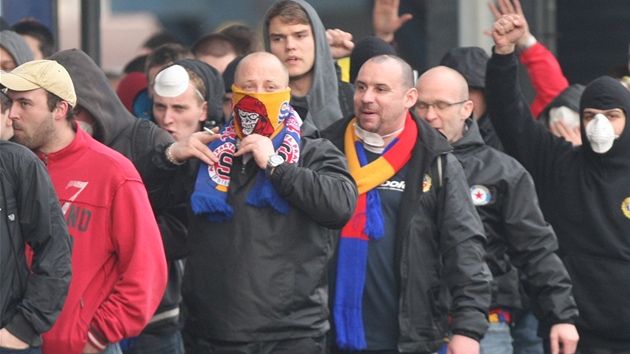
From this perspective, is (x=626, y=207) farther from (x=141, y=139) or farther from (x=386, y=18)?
(x=141, y=139)

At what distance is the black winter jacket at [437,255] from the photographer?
6031mm

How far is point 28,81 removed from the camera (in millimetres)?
5477

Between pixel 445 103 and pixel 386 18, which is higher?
pixel 386 18

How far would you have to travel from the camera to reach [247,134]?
5863 mm

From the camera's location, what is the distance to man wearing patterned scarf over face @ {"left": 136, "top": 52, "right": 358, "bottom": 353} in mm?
5684

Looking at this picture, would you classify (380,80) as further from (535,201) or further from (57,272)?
(57,272)

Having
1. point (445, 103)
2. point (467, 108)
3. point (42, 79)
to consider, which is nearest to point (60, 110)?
point (42, 79)

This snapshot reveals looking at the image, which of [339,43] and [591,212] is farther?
[339,43]

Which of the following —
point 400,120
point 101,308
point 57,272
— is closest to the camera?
point 57,272

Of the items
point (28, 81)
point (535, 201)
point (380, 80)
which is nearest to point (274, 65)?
point (380, 80)

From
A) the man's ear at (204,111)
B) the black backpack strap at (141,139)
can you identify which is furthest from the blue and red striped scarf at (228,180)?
the man's ear at (204,111)

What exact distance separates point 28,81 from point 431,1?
19.1ft

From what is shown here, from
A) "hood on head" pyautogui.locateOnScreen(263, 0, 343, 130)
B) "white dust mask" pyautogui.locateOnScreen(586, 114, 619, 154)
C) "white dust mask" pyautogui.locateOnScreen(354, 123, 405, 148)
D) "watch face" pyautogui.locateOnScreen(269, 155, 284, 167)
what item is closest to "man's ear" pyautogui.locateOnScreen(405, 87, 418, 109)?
"white dust mask" pyautogui.locateOnScreen(354, 123, 405, 148)

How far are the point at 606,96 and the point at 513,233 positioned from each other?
38.7 inches
